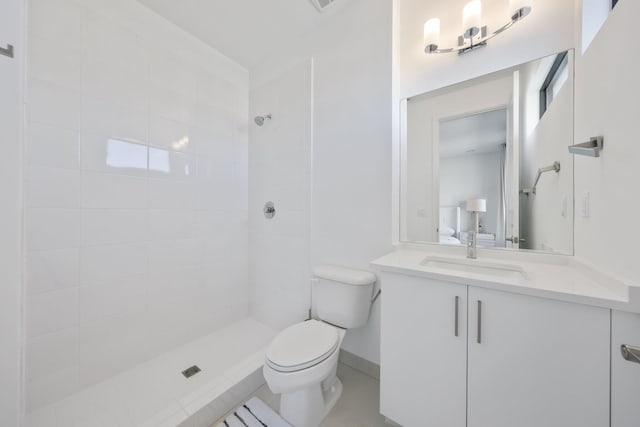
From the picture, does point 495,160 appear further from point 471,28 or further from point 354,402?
point 354,402

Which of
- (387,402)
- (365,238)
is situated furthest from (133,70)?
(387,402)

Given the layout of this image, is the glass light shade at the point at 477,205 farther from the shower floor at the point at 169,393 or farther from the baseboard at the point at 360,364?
the shower floor at the point at 169,393

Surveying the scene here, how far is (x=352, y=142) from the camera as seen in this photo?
1599mm

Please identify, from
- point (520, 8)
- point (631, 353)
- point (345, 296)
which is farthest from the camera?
point (345, 296)

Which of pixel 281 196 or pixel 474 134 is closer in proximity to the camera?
pixel 474 134

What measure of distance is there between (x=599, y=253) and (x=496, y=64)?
103 cm

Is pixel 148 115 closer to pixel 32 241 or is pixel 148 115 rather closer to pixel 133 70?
pixel 133 70

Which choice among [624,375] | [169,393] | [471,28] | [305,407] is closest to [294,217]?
[305,407]

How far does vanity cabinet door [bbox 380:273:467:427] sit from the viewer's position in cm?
92

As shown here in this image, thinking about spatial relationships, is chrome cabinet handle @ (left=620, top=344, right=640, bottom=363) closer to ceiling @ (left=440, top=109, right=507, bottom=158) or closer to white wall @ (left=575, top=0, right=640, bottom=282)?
white wall @ (left=575, top=0, right=640, bottom=282)

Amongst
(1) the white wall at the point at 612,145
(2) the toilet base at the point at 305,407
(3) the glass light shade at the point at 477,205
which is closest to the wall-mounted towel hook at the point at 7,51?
(2) the toilet base at the point at 305,407

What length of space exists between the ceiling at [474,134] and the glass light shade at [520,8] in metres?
0.42

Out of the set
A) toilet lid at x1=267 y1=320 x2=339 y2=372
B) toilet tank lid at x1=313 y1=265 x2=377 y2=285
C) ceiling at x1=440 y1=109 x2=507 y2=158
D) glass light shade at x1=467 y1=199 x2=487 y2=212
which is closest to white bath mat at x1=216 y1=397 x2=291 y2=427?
toilet lid at x1=267 y1=320 x2=339 y2=372

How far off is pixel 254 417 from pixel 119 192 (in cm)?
157
